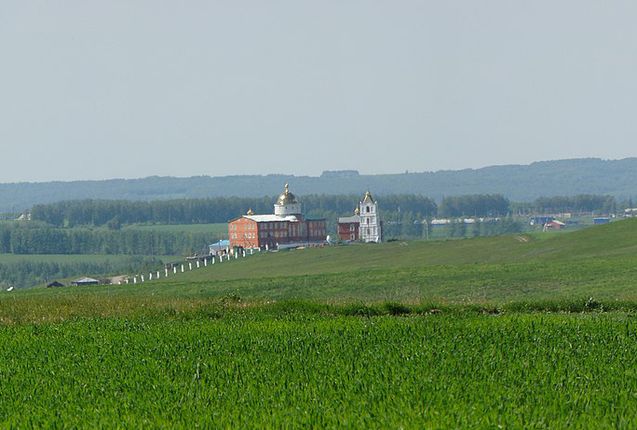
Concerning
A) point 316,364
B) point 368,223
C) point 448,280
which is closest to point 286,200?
point 368,223

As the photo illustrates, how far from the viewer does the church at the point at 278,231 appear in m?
175

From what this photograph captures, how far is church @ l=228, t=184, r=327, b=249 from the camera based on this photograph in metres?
175

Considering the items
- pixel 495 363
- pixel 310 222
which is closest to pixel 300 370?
pixel 495 363

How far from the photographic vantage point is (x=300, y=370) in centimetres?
2180

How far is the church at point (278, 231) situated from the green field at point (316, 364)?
446 feet

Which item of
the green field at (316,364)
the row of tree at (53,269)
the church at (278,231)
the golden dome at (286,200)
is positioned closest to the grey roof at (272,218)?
the church at (278,231)

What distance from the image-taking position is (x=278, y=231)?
6973 inches

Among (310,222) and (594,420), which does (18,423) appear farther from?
(310,222)

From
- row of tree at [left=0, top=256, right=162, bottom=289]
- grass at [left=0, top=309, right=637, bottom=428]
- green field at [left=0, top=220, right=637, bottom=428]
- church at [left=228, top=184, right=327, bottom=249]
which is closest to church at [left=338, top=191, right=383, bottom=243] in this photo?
church at [left=228, top=184, right=327, bottom=249]

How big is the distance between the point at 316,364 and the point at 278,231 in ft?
508

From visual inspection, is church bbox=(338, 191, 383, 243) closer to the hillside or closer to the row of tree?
the row of tree

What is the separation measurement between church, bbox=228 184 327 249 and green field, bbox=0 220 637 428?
446ft

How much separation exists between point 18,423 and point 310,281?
4723cm

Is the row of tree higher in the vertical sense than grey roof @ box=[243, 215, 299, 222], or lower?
lower
